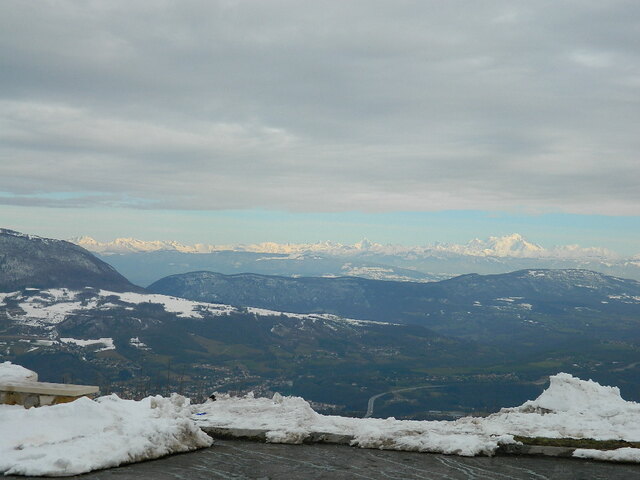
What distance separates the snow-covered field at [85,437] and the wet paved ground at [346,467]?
0.44 meters

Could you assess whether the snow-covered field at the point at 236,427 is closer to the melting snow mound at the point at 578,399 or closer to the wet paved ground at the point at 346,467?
the melting snow mound at the point at 578,399

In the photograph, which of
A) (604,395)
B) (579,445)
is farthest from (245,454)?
(604,395)

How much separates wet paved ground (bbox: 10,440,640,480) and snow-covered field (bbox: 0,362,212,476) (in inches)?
17.4

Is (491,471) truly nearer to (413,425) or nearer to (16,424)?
(413,425)

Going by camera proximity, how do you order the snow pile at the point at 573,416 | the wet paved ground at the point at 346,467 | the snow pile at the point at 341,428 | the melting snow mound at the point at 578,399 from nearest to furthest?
the wet paved ground at the point at 346,467 < the snow pile at the point at 341,428 < the snow pile at the point at 573,416 < the melting snow mound at the point at 578,399

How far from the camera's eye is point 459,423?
92.7 ft

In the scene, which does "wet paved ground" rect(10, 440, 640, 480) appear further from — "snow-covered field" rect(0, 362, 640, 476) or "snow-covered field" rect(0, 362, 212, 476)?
"snow-covered field" rect(0, 362, 640, 476)

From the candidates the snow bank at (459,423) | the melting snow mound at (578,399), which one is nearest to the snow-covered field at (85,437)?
the snow bank at (459,423)

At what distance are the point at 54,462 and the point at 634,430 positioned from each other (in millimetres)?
23693

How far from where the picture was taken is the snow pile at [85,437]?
18156 millimetres

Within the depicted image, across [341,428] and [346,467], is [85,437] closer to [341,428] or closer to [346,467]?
[346,467]

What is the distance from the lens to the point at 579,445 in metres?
22.7

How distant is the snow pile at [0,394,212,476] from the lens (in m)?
18.2

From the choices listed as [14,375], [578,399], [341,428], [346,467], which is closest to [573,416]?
→ [578,399]
